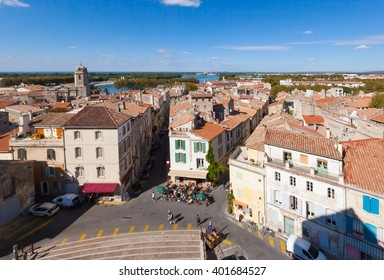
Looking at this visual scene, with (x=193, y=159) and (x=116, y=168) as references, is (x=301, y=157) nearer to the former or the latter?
(x=193, y=159)

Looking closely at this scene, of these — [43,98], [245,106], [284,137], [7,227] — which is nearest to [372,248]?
[284,137]

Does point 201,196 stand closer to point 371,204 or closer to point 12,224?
point 371,204

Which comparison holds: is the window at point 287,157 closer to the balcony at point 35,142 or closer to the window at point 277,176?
the window at point 277,176

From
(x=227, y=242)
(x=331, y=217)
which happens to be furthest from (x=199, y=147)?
(x=331, y=217)

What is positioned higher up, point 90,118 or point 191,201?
point 90,118

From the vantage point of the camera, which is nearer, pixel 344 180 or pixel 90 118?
pixel 344 180

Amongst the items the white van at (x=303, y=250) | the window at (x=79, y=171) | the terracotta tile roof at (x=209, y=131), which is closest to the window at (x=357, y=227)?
the white van at (x=303, y=250)
